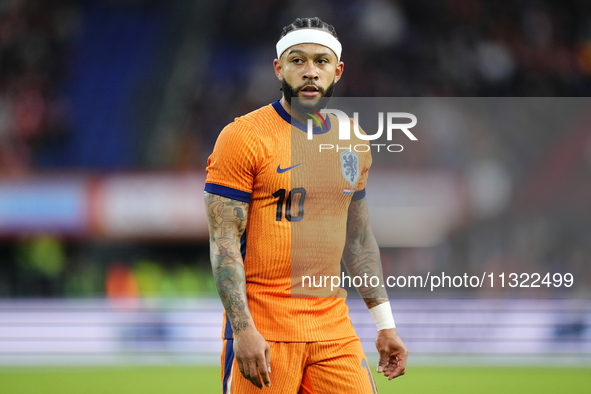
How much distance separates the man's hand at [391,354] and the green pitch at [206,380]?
13.5 feet

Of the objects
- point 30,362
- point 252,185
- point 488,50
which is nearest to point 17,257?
point 30,362

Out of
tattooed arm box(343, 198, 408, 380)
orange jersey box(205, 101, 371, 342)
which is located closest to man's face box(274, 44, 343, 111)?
orange jersey box(205, 101, 371, 342)

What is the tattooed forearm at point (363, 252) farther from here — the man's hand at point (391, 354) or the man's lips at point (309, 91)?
the man's lips at point (309, 91)

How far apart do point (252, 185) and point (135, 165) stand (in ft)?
29.4

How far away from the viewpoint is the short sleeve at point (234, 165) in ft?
8.41

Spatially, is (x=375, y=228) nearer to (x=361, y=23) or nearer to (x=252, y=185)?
(x=252, y=185)

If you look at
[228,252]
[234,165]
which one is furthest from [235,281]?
[234,165]

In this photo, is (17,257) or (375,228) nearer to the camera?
(375,228)

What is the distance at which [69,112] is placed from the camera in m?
12.4

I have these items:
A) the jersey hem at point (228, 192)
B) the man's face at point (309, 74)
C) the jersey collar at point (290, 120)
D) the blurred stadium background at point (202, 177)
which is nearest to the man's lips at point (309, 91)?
the man's face at point (309, 74)

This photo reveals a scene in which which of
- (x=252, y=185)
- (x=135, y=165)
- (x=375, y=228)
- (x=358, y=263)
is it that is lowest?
(x=358, y=263)

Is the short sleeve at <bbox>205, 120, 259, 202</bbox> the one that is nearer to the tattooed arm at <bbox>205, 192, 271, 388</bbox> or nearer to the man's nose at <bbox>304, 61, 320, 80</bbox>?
the tattooed arm at <bbox>205, 192, 271, 388</bbox>

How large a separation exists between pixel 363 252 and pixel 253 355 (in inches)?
28.9

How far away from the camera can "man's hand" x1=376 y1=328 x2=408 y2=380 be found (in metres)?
2.86
